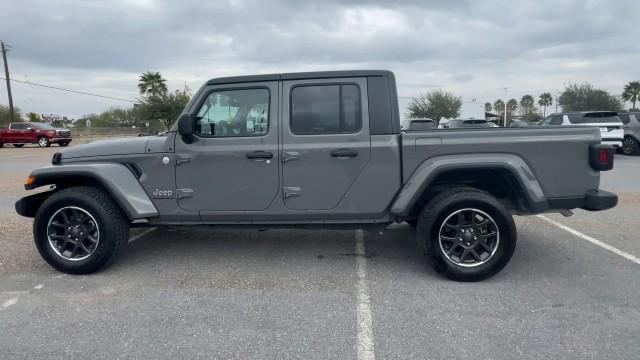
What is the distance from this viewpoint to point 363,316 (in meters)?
3.50

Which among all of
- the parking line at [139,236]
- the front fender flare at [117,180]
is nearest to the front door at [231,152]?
the front fender flare at [117,180]

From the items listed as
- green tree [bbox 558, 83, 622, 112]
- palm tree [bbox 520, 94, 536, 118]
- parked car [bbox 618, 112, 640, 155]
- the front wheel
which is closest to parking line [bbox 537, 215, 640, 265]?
the front wheel

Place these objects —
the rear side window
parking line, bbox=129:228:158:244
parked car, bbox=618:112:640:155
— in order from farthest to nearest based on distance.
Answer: parked car, bbox=618:112:640:155
parking line, bbox=129:228:158:244
the rear side window

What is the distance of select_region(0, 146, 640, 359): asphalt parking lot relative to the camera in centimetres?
306

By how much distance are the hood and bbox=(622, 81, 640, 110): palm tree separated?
69.9 metres

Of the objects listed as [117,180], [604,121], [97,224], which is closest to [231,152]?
[117,180]

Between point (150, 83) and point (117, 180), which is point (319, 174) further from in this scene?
point (150, 83)

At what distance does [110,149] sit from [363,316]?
298 centimetres

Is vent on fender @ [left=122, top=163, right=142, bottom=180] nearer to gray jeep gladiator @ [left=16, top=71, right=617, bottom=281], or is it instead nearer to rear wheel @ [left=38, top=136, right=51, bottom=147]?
gray jeep gladiator @ [left=16, top=71, right=617, bottom=281]

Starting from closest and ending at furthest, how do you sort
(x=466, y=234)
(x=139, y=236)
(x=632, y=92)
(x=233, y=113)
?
(x=466, y=234) < (x=233, y=113) < (x=139, y=236) < (x=632, y=92)

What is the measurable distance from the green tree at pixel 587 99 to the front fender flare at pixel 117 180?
48432 mm

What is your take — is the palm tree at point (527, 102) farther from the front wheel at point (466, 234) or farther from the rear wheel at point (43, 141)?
the front wheel at point (466, 234)

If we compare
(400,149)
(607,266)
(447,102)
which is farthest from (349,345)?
(447,102)

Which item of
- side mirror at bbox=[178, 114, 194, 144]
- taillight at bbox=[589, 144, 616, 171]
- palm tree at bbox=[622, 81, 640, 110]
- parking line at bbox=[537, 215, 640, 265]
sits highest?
palm tree at bbox=[622, 81, 640, 110]
